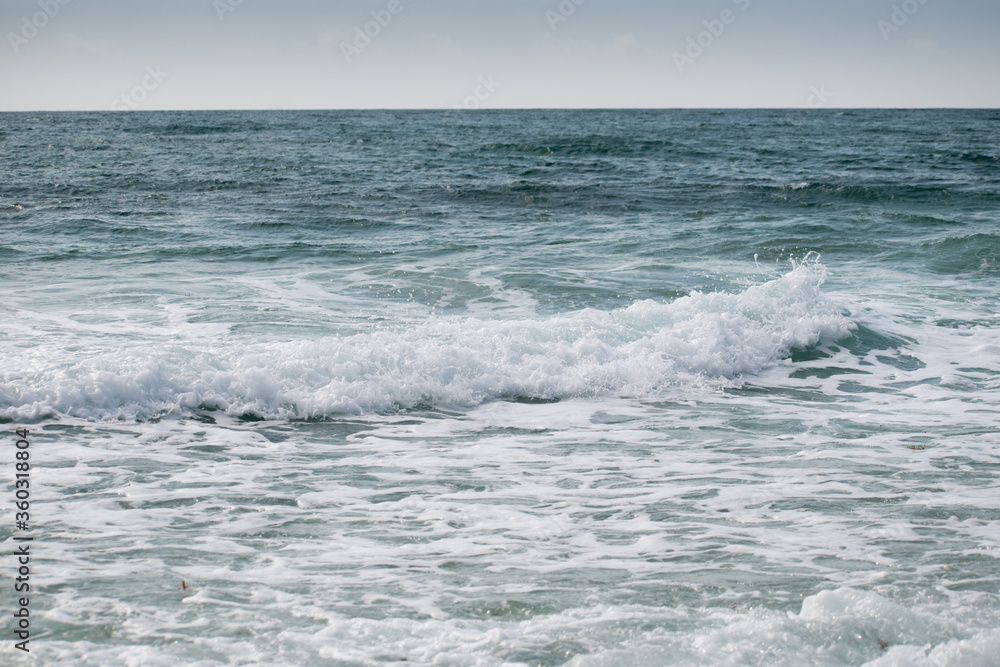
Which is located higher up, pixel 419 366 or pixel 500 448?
pixel 419 366

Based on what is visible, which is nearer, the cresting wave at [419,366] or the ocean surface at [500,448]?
the ocean surface at [500,448]

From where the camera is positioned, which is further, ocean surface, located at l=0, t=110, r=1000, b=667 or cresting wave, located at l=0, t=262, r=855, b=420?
cresting wave, located at l=0, t=262, r=855, b=420

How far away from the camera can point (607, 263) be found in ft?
45.9

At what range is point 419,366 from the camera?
25.4ft

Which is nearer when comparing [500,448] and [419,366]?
[500,448]

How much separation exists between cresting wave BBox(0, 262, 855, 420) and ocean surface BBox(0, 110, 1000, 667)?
0.11ft

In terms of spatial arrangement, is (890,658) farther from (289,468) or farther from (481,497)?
(289,468)

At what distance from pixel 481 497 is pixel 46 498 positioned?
8.51ft

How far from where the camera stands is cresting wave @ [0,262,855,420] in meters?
6.94

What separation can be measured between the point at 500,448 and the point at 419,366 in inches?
68.7

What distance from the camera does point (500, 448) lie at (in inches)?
246

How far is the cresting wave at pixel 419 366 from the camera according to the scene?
6938 mm

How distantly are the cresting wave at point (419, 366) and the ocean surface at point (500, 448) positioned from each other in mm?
34

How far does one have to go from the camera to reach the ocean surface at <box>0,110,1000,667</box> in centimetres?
366
